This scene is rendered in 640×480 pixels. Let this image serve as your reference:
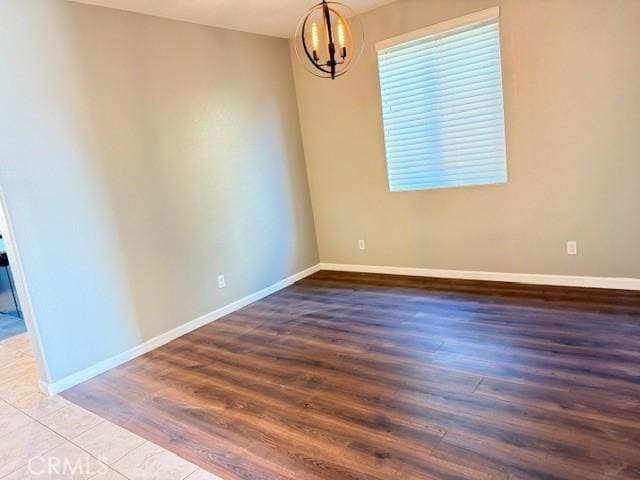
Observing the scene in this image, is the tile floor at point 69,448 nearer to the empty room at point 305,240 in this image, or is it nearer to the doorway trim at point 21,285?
the empty room at point 305,240

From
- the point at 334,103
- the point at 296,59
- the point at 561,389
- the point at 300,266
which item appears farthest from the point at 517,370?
the point at 296,59

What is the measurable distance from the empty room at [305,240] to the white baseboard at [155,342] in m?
0.02

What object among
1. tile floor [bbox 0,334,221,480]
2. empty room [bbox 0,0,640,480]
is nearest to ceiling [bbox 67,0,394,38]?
empty room [bbox 0,0,640,480]

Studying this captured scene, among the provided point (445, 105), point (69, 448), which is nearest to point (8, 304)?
point (69, 448)

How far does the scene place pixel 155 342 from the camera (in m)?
3.52

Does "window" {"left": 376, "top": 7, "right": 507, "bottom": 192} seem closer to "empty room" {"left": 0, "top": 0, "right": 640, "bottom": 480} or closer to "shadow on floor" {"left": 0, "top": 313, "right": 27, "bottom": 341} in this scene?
"empty room" {"left": 0, "top": 0, "right": 640, "bottom": 480}

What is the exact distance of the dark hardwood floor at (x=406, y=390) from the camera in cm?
186

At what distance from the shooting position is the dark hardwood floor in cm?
186

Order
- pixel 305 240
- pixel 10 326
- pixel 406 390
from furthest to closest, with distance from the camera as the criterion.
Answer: pixel 305 240
pixel 10 326
pixel 406 390

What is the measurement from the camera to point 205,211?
389cm

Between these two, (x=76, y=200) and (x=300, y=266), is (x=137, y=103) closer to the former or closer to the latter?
(x=76, y=200)

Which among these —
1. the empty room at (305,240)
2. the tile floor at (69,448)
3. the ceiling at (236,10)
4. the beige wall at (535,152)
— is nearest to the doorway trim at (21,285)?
the empty room at (305,240)

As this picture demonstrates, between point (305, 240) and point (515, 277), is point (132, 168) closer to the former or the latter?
point (305, 240)

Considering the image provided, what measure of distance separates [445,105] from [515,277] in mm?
1712
